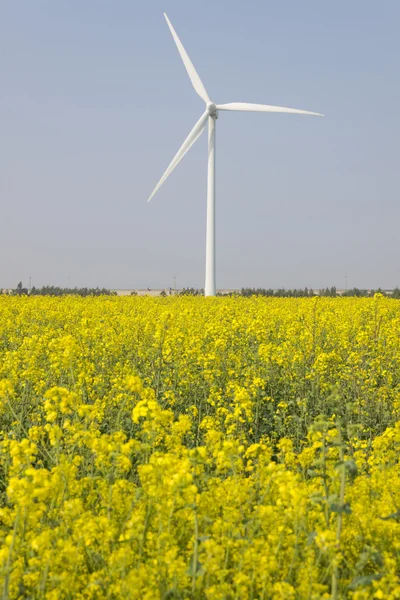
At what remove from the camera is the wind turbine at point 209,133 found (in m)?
30.6

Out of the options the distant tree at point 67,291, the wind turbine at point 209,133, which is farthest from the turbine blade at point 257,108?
the distant tree at point 67,291

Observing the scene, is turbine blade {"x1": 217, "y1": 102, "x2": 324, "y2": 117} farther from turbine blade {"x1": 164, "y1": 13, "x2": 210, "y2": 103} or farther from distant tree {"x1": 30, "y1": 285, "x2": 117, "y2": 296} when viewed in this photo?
distant tree {"x1": 30, "y1": 285, "x2": 117, "y2": 296}

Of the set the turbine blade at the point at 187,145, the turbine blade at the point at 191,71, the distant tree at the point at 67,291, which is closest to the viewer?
the turbine blade at the point at 187,145

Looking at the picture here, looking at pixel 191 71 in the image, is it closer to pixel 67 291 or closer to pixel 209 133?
pixel 209 133

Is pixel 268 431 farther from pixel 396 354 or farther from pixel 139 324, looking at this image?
pixel 139 324

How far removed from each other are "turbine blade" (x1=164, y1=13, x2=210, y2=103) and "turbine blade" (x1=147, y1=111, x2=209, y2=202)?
145 cm

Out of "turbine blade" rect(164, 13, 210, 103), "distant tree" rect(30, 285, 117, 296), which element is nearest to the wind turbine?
"turbine blade" rect(164, 13, 210, 103)

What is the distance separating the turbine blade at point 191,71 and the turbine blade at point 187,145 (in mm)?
1454

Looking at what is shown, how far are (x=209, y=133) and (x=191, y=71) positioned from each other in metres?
3.58

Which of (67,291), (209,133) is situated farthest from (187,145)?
(67,291)

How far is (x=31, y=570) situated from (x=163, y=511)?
0.79m

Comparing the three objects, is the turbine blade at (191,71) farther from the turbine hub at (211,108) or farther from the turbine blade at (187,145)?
the turbine blade at (187,145)

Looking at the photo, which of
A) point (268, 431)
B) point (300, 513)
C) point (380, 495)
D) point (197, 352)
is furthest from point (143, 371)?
point (300, 513)

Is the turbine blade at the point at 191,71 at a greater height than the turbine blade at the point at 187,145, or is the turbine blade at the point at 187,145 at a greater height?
the turbine blade at the point at 191,71
